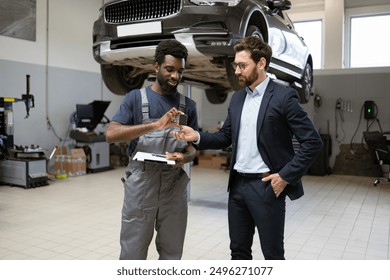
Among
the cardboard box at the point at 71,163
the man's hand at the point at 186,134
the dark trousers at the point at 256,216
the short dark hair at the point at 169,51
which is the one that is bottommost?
the cardboard box at the point at 71,163

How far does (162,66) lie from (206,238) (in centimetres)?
227

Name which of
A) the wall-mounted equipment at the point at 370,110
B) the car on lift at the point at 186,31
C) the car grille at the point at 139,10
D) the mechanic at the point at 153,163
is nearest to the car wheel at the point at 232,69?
the car on lift at the point at 186,31

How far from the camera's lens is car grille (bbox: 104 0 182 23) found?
10.9 ft

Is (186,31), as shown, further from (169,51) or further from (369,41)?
(369,41)

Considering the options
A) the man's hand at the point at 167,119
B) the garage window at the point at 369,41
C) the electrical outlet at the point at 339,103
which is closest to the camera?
the man's hand at the point at 167,119

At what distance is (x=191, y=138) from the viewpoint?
1.87 meters

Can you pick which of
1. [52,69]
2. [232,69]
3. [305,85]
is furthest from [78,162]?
[232,69]

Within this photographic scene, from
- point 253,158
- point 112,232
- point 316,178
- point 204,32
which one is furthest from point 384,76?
point 253,158

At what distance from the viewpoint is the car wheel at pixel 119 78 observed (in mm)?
4230

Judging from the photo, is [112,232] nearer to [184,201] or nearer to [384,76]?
[184,201]

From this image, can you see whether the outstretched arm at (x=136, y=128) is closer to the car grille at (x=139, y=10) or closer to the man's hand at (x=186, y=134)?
the man's hand at (x=186, y=134)

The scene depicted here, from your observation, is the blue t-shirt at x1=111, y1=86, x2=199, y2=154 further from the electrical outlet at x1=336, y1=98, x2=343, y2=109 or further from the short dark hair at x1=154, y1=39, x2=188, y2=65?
the electrical outlet at x1=336, y1=98, x2=343, y2=109

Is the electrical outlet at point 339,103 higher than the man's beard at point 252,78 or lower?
higher

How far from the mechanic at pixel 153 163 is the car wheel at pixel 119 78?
250cm
